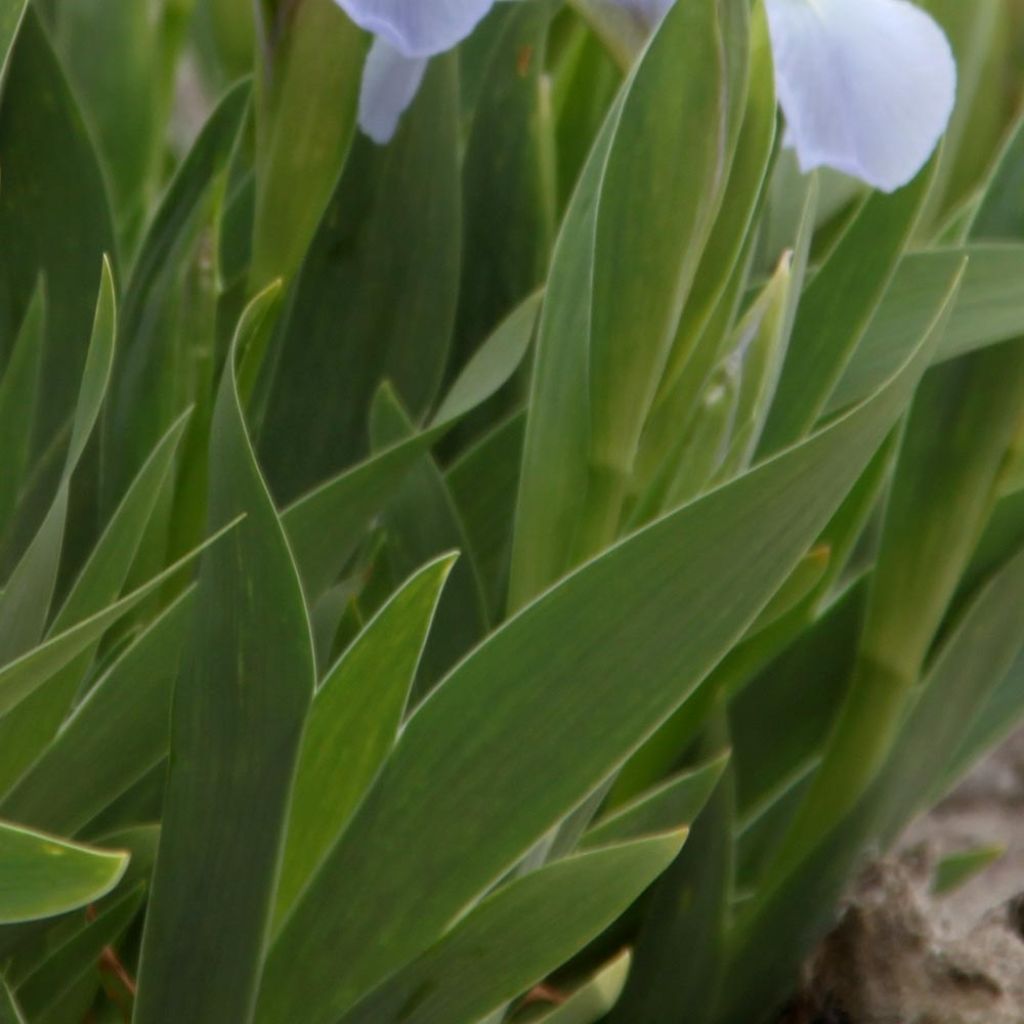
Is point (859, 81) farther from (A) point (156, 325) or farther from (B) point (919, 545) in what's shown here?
(A) point (156, 325)

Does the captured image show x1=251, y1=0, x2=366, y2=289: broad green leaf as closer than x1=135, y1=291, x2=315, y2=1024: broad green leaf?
No

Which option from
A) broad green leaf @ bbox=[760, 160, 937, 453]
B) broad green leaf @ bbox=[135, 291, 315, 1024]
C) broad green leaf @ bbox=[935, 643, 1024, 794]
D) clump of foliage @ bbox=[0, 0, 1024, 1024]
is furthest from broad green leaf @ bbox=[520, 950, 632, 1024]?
broad green leaf @ bbox=[935, 643, 1024, 794]

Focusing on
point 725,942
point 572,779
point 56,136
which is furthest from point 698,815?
point 56,136

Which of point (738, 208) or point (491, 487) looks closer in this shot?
point (738, 208)

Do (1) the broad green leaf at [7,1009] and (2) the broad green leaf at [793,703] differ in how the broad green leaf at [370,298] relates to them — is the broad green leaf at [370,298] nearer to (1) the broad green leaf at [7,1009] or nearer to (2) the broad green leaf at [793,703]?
(2) the broad green leaf at [793,703]

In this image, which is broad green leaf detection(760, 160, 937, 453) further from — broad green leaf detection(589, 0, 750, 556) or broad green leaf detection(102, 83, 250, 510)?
broad green leaf detection(102, 83, 250, 510)

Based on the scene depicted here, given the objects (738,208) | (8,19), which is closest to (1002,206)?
(738,208)
